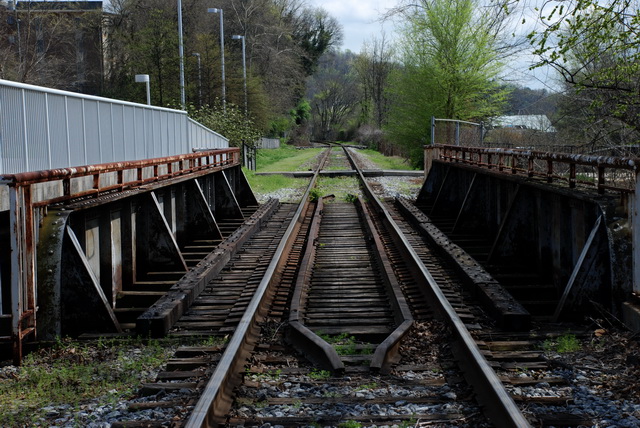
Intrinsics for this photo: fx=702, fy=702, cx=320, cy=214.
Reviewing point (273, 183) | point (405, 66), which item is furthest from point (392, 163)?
point (273, 183)

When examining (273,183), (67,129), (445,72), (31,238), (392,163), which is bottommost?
(273,183)

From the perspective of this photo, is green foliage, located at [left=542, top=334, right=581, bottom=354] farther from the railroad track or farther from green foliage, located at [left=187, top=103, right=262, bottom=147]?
green foliage, located at [left=187, top=103, right=262, bottom=147]

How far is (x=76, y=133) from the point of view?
10.7 m

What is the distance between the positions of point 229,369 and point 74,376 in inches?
56.4

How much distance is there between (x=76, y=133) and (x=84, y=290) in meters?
4.28

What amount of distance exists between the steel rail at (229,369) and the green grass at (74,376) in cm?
71

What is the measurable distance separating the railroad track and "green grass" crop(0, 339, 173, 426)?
0.98 ft

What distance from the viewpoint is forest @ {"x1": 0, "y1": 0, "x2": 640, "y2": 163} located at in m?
11.0

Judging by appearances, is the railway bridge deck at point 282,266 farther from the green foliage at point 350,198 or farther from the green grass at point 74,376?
the green foliage at point 350,198

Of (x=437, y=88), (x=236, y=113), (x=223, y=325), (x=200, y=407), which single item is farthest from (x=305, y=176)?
(x=200, y=407)

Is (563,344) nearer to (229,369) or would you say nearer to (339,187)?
(229,369)

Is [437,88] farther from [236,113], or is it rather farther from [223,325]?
[223,325]

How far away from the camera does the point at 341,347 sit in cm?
652

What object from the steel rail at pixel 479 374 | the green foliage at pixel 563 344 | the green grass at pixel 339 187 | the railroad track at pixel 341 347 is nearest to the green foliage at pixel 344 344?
the railroad track at pixel 341 347
